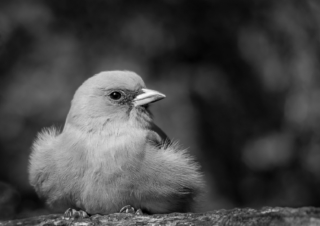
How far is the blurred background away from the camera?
650 cm

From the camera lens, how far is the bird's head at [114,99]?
4.53m

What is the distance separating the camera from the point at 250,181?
22.6ft

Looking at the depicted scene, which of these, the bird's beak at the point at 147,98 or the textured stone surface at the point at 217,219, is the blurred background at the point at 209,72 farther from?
the textured stone surface at the point at 217,219

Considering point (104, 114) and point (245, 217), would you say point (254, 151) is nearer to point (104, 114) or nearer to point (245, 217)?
point (104, 114)

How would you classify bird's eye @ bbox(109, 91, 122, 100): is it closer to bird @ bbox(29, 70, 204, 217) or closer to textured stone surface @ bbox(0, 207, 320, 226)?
bird @ bbox(29, 70, 204, 217)

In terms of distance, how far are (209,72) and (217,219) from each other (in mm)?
3953

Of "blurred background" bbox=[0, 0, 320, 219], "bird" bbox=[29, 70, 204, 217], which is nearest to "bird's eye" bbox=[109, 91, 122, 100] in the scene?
"bird" bbox=[29, 70, 204, 217]

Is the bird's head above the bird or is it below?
above

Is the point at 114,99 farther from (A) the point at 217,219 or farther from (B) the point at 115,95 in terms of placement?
(A) the point at 217,219

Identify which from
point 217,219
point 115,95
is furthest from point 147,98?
point 217,219

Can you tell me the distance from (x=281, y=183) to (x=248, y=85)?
1478 millimetres

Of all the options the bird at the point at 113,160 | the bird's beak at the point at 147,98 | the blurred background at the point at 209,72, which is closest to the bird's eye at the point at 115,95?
the bird at the point at 113,160

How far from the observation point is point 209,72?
698 cm

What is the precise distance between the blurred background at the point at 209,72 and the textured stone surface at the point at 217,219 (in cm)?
290
